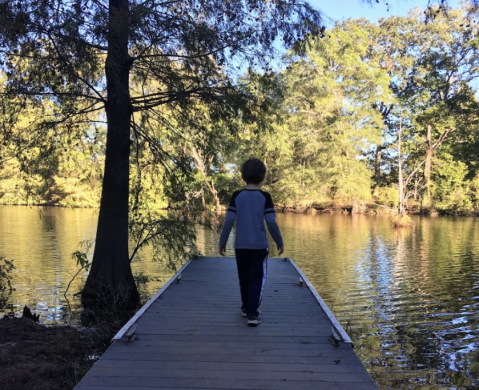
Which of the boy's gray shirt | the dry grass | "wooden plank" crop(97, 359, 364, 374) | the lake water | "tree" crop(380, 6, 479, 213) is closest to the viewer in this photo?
"wooden plank" crop(97, 359, 364, 374)

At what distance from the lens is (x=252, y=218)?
13.3 feet

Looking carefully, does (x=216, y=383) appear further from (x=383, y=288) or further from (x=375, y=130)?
(x=375, y=130)

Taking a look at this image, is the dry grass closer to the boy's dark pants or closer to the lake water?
the lake water

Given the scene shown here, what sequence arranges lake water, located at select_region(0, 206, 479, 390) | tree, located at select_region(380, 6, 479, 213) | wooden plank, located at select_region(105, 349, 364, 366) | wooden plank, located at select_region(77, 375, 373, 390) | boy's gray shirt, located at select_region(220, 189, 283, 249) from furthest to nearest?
tree, located at select_region(380, 6, 479, 213) < lake water, located at select_region(0, 206, 479, 390) < boy's gray shirt, located at select_region(220, 189, 283, 249) < wooden plank, located at select_region(105, 349, 364, 366) < wooden plank, located at select_region(77, 375, 373, 390)

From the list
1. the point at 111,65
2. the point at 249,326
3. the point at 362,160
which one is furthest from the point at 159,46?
the point at 362,160

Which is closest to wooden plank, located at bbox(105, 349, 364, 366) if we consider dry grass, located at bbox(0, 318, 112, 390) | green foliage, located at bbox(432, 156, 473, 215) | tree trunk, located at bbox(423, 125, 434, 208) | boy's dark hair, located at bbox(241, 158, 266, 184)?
dry grass, located at bbox(0, 318, 112, 390)

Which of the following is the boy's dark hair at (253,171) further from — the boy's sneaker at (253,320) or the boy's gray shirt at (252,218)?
the boy's sneaker at (253,320)

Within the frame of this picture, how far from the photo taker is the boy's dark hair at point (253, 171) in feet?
13.6

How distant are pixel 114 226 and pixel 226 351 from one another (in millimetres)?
4349

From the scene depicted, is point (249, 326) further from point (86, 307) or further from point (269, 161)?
point (269, 161)

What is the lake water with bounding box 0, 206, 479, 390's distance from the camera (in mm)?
5246

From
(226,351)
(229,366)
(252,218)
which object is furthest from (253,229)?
(229,366)

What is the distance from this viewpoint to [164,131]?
8.63 metres

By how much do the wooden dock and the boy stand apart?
0.40 metres
